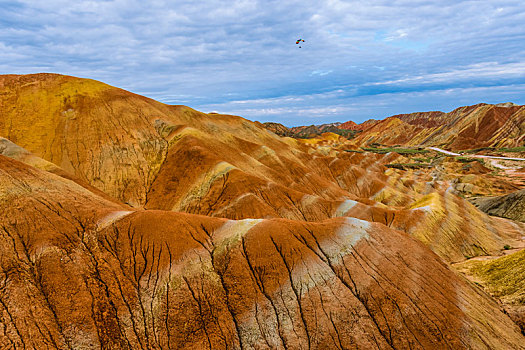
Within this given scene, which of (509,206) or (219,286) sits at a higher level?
(509,206)

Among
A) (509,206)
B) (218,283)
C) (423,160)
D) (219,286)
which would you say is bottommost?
(219,286)

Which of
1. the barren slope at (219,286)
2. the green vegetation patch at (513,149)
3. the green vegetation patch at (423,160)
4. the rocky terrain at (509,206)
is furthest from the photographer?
the green vegetation patch at (423,160)

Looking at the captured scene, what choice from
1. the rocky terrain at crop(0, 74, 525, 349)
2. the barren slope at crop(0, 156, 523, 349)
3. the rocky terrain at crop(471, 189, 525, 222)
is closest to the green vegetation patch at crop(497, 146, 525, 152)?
the rocky terrain at crop(471, 189, 525, 222)

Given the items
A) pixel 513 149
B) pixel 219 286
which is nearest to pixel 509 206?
pixel 219 286

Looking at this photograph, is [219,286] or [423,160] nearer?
[219,286]

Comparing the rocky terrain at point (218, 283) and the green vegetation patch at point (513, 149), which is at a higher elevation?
the green vegetation patch at point (513, 149)

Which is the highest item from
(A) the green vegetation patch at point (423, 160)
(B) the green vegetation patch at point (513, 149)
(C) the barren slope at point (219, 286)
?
(B) the green vegetation patch at point (513, 149)

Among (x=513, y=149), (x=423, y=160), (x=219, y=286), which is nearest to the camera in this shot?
(x=219, y=286)

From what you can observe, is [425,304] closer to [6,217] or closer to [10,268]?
[10,268]

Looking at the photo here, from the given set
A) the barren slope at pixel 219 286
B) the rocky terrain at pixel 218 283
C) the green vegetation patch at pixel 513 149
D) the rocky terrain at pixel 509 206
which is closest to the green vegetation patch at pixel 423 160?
→ the green vegetation patch at pixel 513 149

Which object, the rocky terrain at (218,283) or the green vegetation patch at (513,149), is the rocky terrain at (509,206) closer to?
the rocky terrain at (218,283)

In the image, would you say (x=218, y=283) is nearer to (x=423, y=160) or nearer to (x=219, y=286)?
(x=219, y=286)
